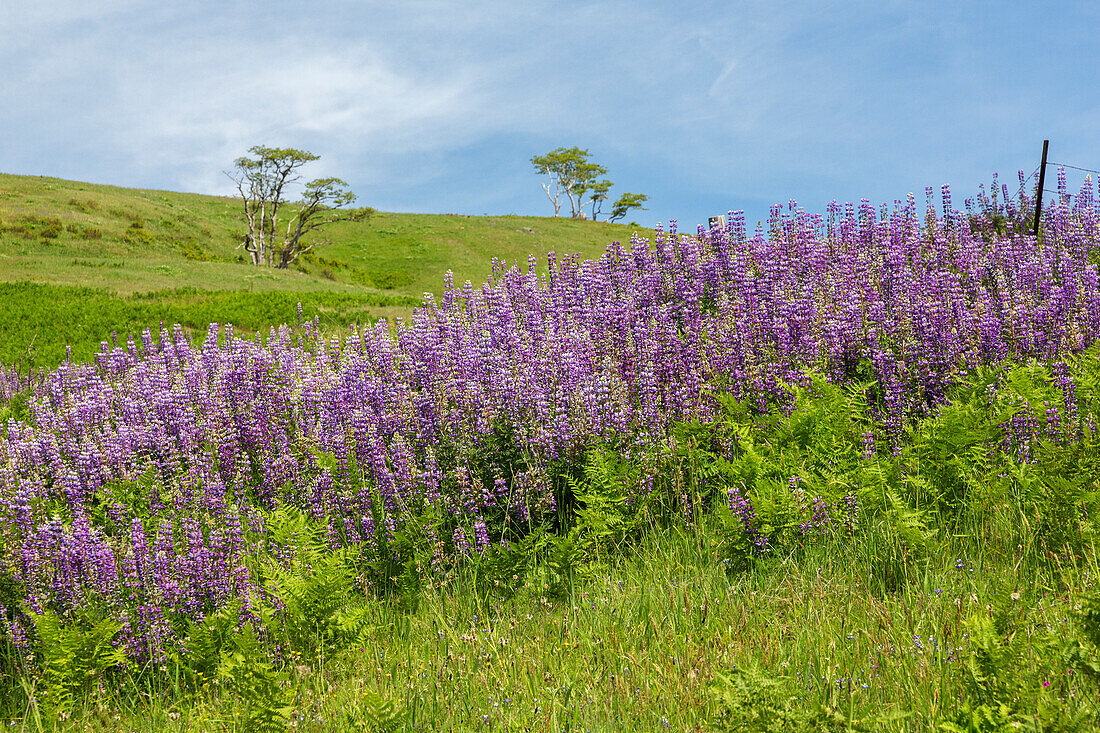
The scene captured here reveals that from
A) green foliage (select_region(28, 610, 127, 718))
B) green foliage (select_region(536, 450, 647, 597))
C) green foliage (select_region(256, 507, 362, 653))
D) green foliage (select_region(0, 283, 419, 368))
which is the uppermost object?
green foliage (select_region(0, 283, 419, 368))

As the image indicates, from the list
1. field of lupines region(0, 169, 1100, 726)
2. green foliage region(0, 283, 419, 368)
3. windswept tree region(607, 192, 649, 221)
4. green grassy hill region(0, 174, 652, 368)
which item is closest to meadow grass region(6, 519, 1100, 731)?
field of lupines region(0, 169, 1100, 726)

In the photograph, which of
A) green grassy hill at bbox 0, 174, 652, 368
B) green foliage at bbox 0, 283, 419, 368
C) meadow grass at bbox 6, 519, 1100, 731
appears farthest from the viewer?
green grassy hill at bbox 0, 174, 652, 368

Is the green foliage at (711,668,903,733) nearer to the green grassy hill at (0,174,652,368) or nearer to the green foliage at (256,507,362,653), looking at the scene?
the green foliage at (256,507,362,653)

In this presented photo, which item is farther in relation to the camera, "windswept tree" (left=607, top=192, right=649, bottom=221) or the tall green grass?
"windswept tree" (left=607, top=192, right=649, bottom=221)

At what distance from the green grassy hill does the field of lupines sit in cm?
973

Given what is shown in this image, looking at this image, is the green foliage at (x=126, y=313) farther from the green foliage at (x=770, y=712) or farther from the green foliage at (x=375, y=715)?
the green foliage at (x=770, y=712)

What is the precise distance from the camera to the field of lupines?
17.6ft

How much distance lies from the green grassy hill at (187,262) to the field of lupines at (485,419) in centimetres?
973

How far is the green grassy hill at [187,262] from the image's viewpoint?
2072 centimetres

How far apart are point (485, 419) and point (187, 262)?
3643 cm

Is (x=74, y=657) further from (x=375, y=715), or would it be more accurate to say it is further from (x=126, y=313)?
(x=126, y=313)

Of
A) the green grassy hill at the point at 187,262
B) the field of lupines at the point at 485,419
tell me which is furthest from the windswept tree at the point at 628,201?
the field of lupines at the point at 485,419

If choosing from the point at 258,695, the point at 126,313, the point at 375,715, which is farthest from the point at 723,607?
the point at 126,313

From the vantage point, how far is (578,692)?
3.33 m
